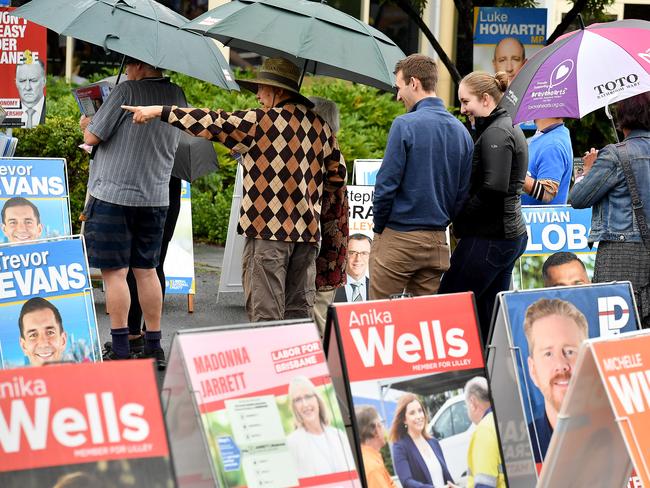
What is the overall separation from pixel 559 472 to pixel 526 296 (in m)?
0.85

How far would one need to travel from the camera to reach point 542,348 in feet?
15.5

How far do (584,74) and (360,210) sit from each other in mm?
3017

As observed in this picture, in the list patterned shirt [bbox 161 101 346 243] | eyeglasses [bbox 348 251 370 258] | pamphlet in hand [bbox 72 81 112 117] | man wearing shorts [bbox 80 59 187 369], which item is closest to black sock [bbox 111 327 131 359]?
man wearing shorts [bbox 80 59 187 369]

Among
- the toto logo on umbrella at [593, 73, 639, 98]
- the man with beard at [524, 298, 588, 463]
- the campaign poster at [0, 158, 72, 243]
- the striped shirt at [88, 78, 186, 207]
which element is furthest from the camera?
the campaign poster at [0, 158, 72, 243]

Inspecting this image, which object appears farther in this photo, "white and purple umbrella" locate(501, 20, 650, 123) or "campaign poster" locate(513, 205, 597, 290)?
"campaign poster" locate(513, 205, 597, 290)

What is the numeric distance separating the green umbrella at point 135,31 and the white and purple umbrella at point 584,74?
1.70 metres

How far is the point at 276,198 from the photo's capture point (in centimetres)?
604

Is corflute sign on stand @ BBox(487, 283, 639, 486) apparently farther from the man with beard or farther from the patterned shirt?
the patterned shirt

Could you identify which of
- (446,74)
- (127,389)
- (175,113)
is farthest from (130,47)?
(446,74)

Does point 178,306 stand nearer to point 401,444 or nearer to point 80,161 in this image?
point 80,161

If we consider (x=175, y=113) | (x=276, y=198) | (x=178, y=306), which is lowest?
(x=178, y=306)

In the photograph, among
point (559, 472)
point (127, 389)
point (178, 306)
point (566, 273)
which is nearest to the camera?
point (127, 389)

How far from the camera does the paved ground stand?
8843 mm

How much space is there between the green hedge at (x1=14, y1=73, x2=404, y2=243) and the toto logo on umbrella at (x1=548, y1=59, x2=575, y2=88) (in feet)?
17.8
